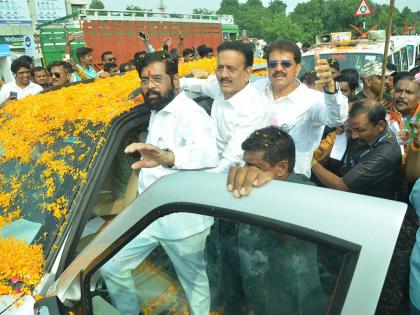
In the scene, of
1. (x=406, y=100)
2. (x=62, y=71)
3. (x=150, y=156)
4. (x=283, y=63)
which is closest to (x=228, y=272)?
(x=150, y=156)

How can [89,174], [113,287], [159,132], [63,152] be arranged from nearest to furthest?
[113,287] → [89,174] → [63,152] → [159,132]

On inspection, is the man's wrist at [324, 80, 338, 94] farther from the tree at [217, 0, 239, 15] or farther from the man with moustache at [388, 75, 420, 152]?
the tree at [217, 0, 239, 15]

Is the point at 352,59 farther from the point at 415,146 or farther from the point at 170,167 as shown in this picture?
the point at 170,167

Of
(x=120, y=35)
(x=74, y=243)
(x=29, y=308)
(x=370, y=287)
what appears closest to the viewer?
(x=370, y=287)

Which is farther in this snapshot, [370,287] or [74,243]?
[74,243]

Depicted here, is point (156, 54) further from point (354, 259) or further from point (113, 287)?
point (354, 259)

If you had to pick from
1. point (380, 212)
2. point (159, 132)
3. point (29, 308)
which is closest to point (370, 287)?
point (380, 212)

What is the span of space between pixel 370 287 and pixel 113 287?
1.12m

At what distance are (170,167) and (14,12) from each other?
29800mm

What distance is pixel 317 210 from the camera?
3.47 ft

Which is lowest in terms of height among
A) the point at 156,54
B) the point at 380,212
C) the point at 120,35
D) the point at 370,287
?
the point at 120,35

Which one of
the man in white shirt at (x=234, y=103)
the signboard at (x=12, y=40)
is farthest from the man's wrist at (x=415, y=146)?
the signboard at (x=12, y=40)

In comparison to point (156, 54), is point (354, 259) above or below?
below

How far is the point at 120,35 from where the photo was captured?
2450 cm
